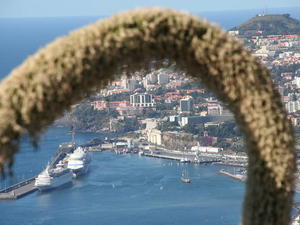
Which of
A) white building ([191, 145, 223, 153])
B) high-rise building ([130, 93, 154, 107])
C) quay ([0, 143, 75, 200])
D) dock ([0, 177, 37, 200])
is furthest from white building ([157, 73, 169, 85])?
dock ([0, 177, 37, 200])

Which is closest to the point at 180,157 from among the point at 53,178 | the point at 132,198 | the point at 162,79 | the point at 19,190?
the point at 53,178

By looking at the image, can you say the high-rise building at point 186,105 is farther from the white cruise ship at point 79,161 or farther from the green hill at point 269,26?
the green hill at point 269,26

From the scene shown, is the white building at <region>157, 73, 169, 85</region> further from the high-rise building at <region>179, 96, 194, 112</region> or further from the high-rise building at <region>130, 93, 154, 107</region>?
the high-rise building at <region>179, 96, 194, 112</region>

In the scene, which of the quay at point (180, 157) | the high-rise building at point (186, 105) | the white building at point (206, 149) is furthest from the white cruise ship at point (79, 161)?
the high-rise building at point (186, 105)

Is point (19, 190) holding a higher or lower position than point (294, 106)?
lower

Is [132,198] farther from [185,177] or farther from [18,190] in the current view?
[18,190]

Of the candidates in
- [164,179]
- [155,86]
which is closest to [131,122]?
[155,86]

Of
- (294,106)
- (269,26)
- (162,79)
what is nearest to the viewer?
(294,106)

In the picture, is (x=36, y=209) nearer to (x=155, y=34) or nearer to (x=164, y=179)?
(x=164, y=179)
